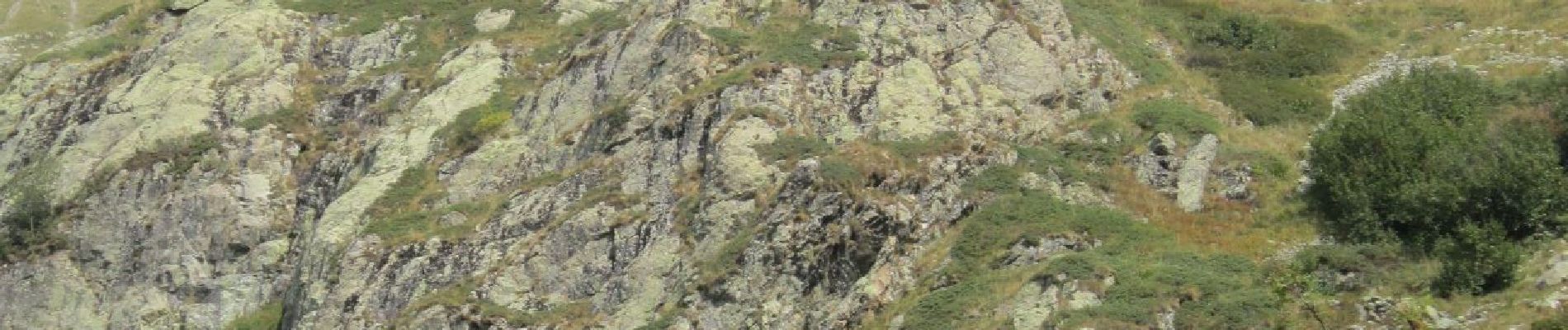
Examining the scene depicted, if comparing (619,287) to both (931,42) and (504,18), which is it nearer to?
(931,42)

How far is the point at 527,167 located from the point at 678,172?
5.69 m

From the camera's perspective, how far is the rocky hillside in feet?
98.3

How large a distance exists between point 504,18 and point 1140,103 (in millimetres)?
22665

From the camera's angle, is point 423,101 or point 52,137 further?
point 52,137

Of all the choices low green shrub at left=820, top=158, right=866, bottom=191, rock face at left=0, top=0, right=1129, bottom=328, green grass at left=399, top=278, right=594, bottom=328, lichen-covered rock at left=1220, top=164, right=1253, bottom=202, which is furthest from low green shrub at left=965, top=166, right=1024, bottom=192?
green grass at left=399, top=278, right=594, bottom=328

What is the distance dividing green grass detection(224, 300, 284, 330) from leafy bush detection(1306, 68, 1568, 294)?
27.5 m

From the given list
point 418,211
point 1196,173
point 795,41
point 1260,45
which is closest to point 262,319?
point 418,211

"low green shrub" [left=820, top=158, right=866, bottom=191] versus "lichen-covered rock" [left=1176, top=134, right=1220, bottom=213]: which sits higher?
"low green shrub" [left=820, top=158, right=866, bottom=191]

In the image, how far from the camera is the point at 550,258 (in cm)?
3344

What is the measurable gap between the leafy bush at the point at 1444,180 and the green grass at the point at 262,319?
27.5 m

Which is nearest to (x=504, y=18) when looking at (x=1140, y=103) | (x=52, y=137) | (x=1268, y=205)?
(x=52, y=137)

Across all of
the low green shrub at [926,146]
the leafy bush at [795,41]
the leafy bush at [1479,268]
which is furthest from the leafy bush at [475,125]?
the leafy bush at [1479,268]

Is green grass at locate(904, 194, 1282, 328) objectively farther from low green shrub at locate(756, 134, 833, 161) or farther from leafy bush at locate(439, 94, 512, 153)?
leafy bush at locate(439, 94, 512, 153)

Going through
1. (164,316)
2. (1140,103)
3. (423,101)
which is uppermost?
(1140,103)
